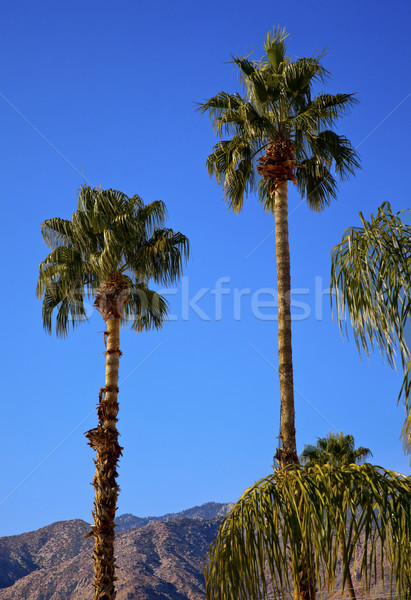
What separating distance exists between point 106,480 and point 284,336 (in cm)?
627

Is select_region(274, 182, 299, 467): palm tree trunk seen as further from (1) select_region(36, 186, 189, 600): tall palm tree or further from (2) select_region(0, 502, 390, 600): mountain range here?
(2) select_region(0, 502, 390, 600): mountain range

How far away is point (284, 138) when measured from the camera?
15.6m

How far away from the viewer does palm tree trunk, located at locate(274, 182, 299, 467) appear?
12.7 meters

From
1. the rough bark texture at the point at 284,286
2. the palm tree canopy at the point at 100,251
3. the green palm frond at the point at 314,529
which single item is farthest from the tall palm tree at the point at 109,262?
the green palm frond at the point at 314,529

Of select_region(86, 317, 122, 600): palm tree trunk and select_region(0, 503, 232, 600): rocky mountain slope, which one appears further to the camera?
select_region(0, 503, 232, 600): rocky mountain slope

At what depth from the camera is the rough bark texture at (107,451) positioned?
15.9 metres

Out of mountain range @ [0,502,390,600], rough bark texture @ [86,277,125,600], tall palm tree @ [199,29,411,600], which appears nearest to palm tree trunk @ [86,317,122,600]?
rough bark texture @ [86,277,125,600]

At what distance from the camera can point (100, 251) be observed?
63.5ft

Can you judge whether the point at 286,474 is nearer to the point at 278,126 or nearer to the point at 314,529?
the point at 314,529

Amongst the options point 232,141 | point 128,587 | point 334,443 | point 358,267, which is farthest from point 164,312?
point 128,587

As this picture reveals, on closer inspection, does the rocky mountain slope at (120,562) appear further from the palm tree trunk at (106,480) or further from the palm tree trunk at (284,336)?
the palm tree trunk at (284,336)

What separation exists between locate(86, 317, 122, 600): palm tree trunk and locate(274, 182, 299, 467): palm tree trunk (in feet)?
18.6

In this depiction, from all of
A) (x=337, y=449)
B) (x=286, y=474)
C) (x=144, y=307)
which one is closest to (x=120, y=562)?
(x=337, y=449)

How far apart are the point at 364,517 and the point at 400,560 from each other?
19.6 inches
